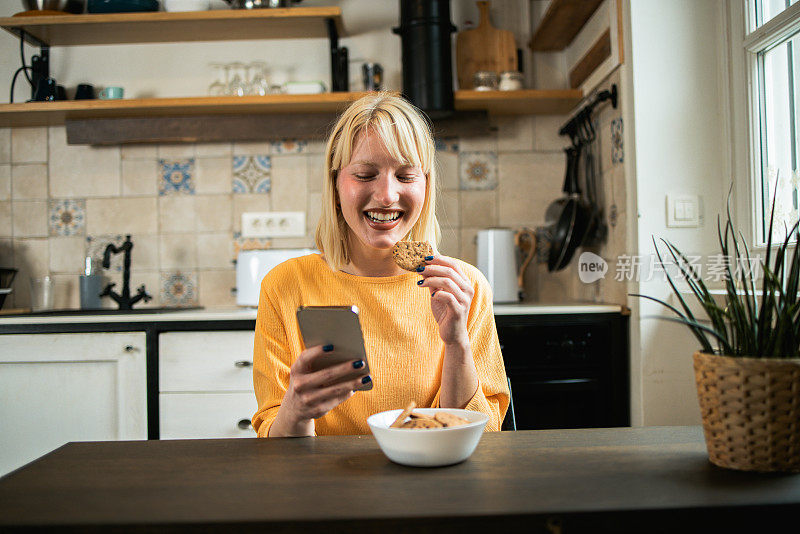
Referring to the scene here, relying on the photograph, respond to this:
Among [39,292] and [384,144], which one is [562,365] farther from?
[39,292]

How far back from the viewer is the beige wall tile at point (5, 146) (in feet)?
9.69

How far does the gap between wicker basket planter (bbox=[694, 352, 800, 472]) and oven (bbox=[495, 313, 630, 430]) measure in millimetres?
1478

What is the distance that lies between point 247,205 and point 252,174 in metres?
0.15

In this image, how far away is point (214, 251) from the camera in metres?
2.94

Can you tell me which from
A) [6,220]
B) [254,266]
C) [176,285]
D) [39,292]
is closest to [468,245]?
[254,266]

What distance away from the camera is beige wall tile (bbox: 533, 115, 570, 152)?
293 cm

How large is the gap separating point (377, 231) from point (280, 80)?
1937mm

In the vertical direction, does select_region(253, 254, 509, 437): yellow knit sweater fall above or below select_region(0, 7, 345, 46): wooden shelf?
below

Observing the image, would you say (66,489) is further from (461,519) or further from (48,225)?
(48,225)

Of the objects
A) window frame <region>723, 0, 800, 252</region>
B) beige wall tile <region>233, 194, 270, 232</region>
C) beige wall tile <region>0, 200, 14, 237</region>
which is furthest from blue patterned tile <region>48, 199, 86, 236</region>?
window frame <region>723, 0, 800, 252</region>

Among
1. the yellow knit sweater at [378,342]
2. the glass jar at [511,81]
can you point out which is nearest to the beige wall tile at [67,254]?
the yellow knit sweater at [378,342]

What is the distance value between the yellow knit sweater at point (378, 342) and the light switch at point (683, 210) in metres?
1.07

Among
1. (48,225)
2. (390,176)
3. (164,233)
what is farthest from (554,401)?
(48,225)

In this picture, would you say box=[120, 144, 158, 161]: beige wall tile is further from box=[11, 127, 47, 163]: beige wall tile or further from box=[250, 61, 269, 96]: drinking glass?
box=[250, 61, 269, 96]: drinking glass
